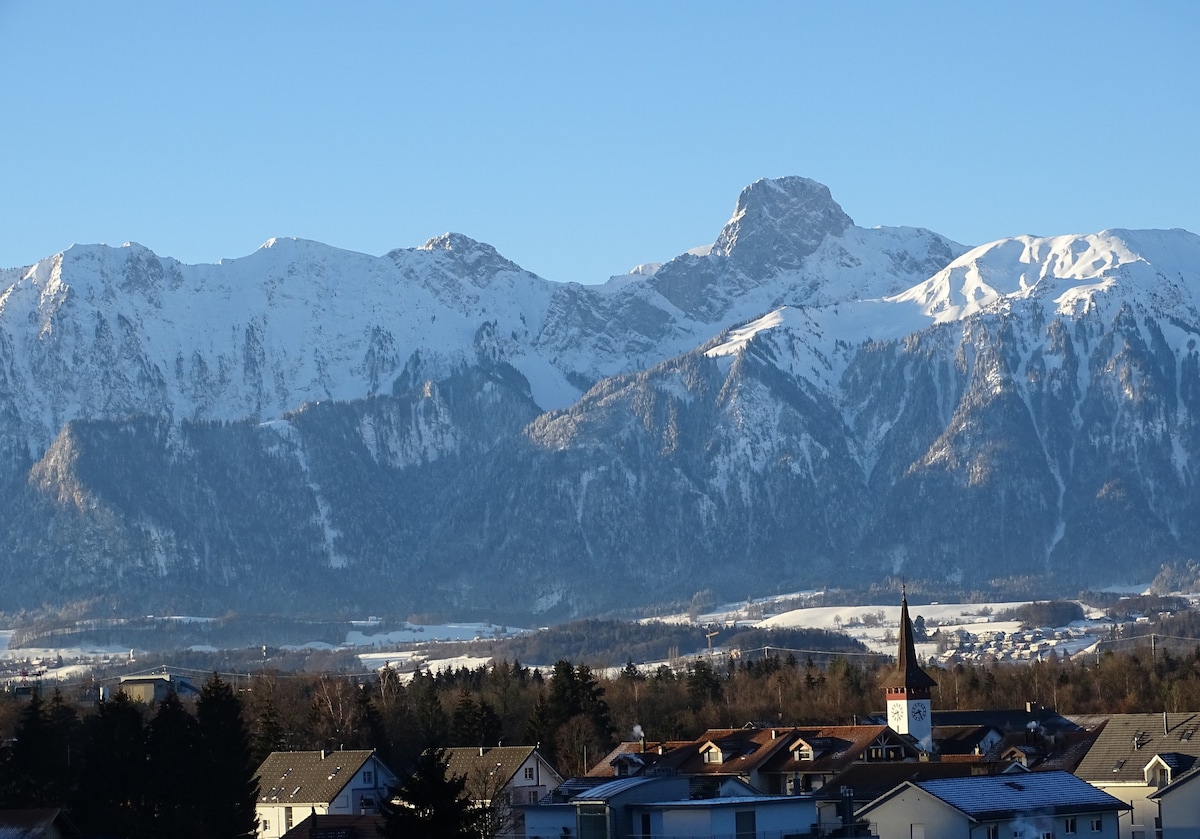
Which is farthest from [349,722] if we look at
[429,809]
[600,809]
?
[429,809]

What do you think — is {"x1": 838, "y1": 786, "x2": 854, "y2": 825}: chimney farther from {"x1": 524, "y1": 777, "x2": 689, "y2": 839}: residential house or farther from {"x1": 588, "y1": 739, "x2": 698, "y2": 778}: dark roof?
{"x1": 588, "y1": 739, "x2": 698, "y2": 778}: dark roof

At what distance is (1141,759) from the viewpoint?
11594 cm

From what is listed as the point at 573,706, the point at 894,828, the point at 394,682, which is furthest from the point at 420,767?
the point at 394,682

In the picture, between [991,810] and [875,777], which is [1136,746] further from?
[991,810]

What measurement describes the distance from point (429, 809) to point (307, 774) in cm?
5593

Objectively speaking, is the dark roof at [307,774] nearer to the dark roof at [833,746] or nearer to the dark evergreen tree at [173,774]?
the dark evergreen tree at [173,774]

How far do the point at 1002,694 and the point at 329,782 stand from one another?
8575 cm

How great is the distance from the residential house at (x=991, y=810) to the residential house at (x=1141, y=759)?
10.6m

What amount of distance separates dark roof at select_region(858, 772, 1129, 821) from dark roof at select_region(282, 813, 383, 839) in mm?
20096

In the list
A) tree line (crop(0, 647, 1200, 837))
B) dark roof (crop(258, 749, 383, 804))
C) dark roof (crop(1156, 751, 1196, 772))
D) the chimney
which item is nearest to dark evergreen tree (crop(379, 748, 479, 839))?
tree line (crop(0, 647, 1200, 837))

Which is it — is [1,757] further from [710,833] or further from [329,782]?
[710,833]

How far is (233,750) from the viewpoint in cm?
10725

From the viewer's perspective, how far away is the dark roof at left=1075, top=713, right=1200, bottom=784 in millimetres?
115125

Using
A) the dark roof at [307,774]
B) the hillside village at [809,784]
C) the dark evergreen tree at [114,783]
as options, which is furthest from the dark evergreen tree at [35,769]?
the dark roof at [307,774]
